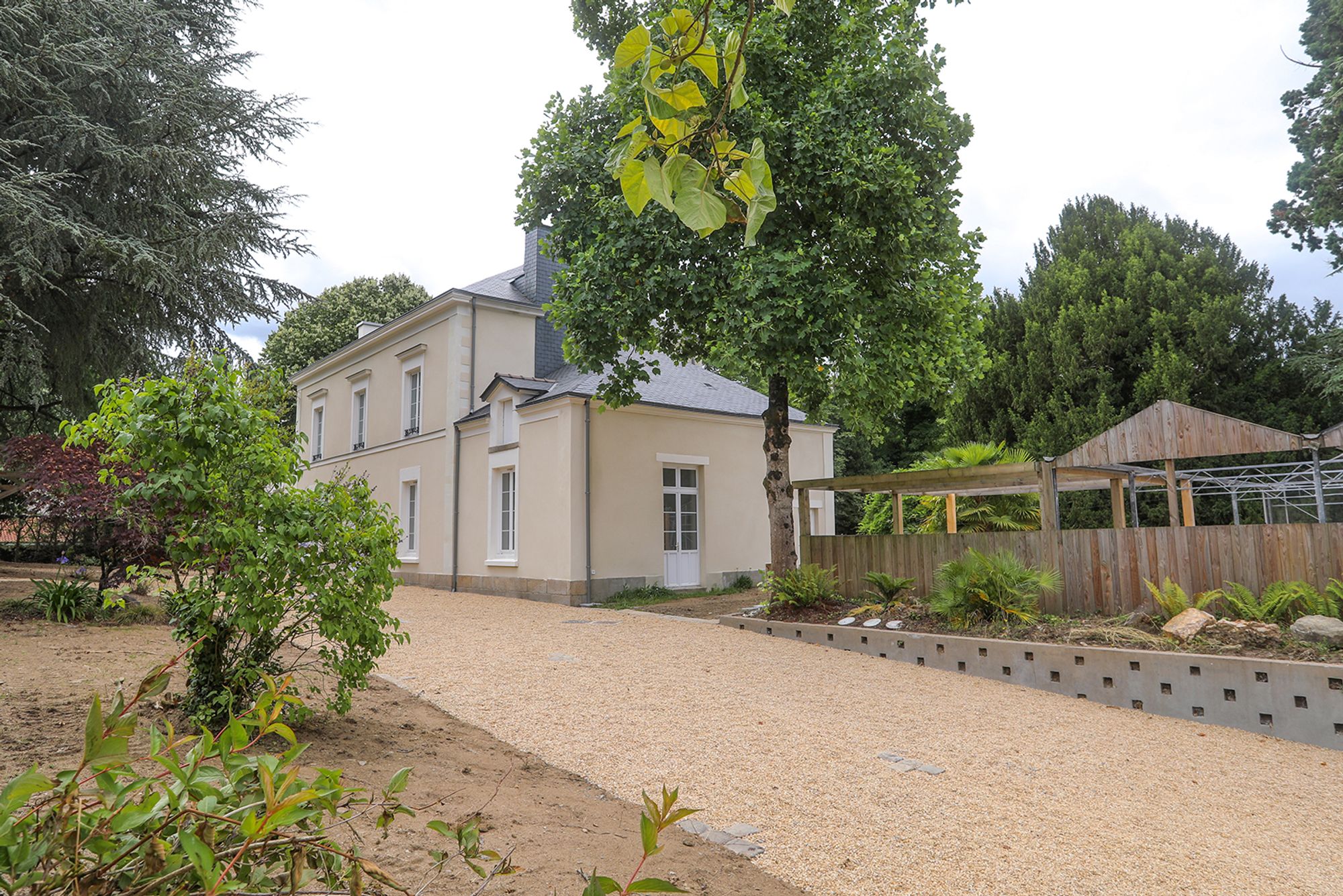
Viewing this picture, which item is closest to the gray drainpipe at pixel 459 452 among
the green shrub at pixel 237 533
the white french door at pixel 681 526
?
the white french door at pixel 681 526

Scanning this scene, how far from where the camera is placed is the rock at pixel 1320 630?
5.97 metres

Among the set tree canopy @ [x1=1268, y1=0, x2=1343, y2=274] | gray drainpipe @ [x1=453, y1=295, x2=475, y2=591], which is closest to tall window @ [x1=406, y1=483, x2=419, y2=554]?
gray drainpipe @ [x1=453, y1=295, x2=475, y2=591]

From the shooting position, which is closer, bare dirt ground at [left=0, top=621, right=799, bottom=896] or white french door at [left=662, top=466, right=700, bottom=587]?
bare dirt ground at [left=0, top=621, right=799, bottom=896]

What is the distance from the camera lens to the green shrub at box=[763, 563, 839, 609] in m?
9.40

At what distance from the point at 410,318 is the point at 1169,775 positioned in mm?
15554

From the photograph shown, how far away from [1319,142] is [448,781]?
19.3 metres

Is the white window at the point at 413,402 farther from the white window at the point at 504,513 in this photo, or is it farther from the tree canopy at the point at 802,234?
the tree canopy at the point at 802,234

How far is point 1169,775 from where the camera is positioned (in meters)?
4.66

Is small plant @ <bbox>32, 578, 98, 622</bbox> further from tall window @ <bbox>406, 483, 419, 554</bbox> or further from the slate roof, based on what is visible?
tall window @ <bbox>406, 483, 419, 554</bbox>

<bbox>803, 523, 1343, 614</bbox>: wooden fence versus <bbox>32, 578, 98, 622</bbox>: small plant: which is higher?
<bbox>803, 523, 1343, 614</bbox>: wooden fence

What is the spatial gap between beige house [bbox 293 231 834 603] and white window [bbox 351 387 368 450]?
2.63 feet

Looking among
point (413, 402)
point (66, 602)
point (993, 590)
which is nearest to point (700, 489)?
point (413, 402)

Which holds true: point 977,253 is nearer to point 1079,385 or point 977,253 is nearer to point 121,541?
point 1079,385

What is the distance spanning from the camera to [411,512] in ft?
56.0
